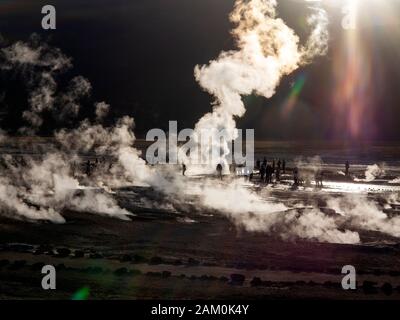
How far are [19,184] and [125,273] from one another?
2770 cm

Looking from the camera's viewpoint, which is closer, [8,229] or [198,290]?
[198,290]

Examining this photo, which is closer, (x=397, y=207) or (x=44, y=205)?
(x=44, y=205)

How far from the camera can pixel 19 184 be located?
4559 centimetres

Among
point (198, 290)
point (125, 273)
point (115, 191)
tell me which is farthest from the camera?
point (115, 191)

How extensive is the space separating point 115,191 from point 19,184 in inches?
309

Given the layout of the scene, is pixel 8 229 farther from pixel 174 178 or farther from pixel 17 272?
pixel 174 178

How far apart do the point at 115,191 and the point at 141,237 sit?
1756 cm

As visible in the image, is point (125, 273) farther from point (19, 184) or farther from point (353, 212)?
point (19, 184)
